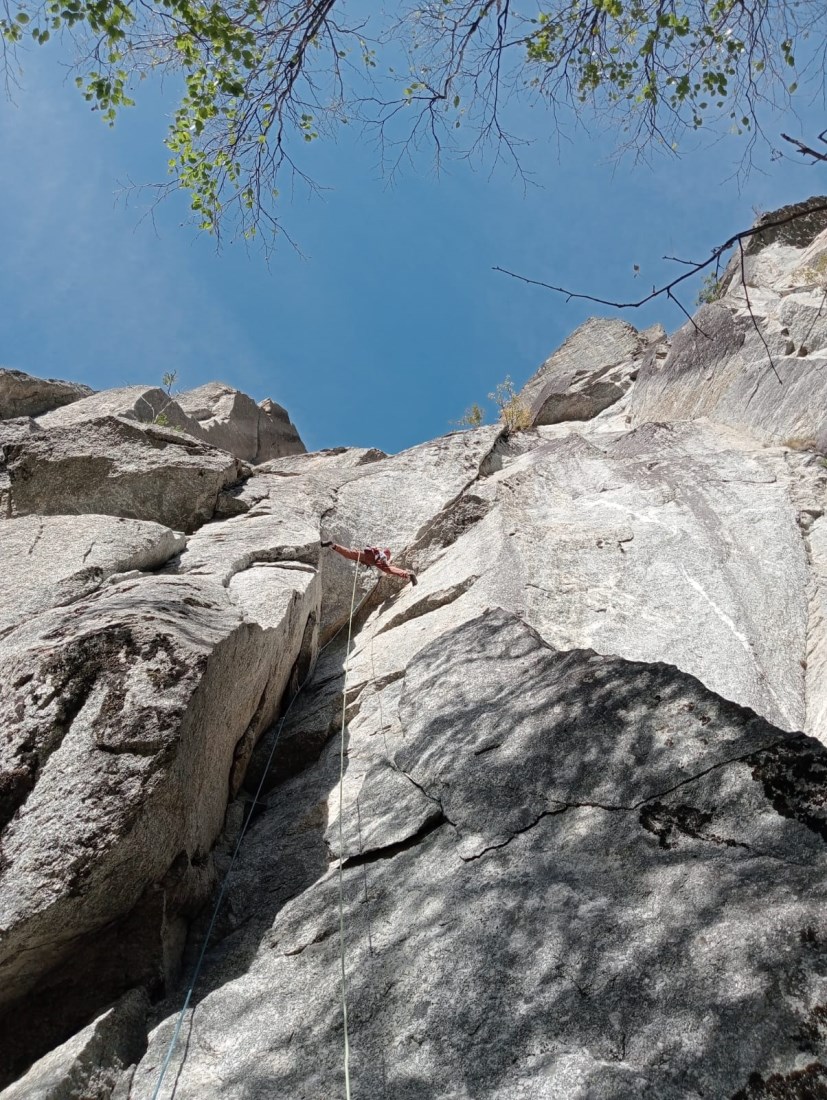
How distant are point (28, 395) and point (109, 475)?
13.1ft

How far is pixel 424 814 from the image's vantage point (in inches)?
160

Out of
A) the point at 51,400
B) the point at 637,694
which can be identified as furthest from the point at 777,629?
the point at 51,400

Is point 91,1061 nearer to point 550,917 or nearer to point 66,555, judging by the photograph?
point 550,917

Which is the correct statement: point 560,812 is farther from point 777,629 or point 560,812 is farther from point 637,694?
point 777,629

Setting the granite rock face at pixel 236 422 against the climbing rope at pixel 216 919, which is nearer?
the climbing rope at pixel 216 919

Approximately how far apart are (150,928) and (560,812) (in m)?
1.91

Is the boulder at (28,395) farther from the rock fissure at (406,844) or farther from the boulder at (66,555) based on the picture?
the rock fissure at (406,844)

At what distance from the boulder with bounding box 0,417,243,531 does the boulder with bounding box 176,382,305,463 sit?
7.62 meters

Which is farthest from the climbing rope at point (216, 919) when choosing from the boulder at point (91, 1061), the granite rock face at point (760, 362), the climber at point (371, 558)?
the granite rock face at point (760, 362)

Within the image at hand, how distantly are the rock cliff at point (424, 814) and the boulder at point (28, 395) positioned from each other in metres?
3.87

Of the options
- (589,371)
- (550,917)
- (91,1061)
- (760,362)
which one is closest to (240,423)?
(589,371)

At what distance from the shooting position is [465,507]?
9.16 metres

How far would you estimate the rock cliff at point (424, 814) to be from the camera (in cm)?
266

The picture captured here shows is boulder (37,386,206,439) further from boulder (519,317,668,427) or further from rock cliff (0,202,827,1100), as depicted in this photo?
boulder (519,317,668,427)
